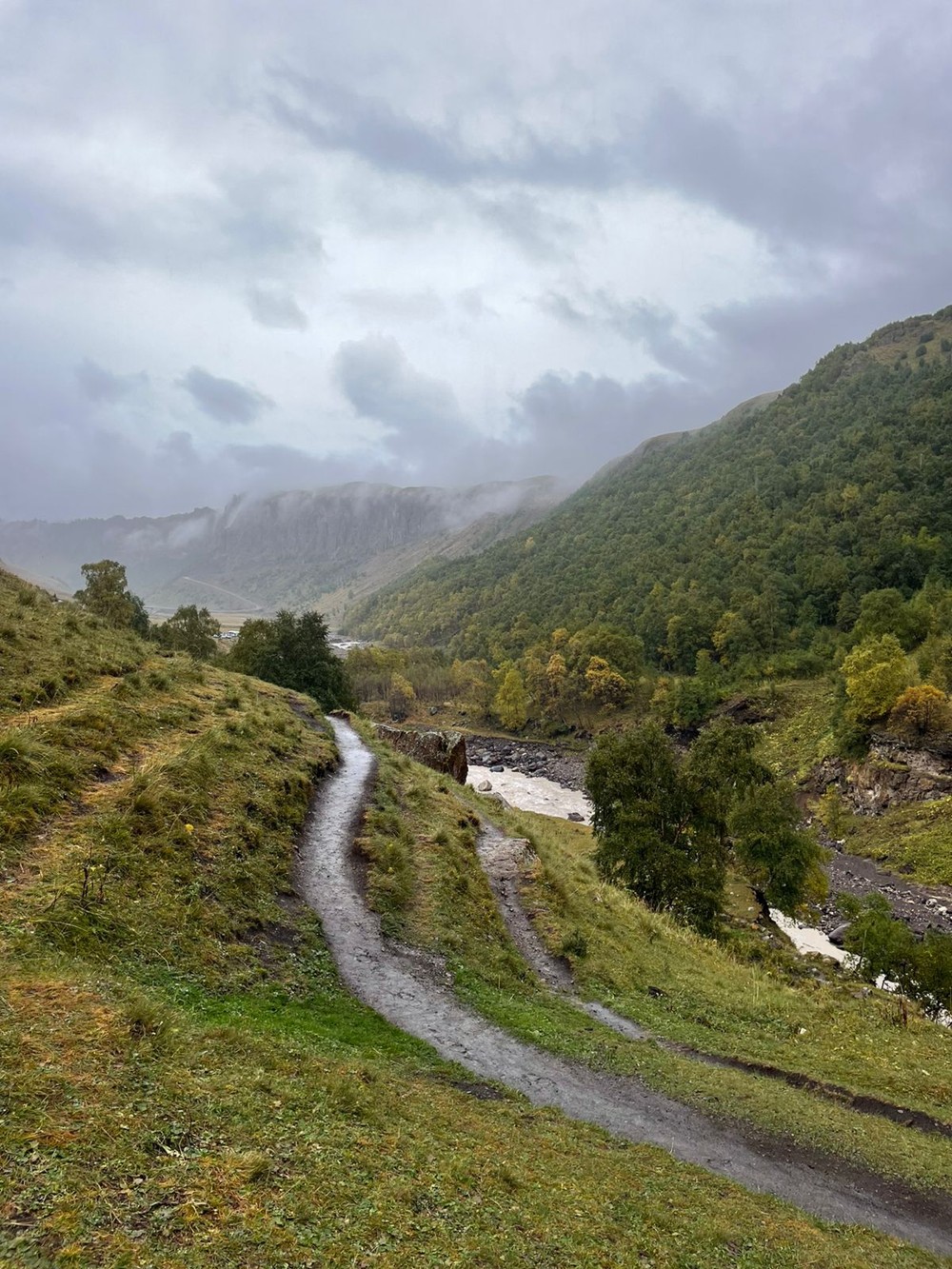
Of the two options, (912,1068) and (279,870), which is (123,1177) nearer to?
(279,870)

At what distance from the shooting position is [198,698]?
2667 centimetres

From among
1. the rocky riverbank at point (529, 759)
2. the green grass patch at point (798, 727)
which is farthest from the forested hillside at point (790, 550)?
the rocky riverbank at point (529, 759)

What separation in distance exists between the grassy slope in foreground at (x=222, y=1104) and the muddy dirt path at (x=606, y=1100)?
3.05 feet

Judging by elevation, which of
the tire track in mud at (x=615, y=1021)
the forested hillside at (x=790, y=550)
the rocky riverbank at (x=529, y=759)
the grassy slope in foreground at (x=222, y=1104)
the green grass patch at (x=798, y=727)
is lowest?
the rocky riverbank at (x=529, y=759)

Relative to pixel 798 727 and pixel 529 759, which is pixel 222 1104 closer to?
pixel 798 727

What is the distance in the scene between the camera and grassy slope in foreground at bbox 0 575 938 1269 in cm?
546

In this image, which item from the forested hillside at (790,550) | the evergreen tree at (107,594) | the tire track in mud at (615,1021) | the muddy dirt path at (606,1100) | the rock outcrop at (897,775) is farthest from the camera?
the forested hillside at (790,550)

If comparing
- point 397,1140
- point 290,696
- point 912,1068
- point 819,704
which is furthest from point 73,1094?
point 819,704

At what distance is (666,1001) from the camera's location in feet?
65.1

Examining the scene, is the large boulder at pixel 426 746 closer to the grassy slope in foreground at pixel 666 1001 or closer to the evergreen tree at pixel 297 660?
the evergreen tree at pixel 297 660

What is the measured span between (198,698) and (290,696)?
14.2 m

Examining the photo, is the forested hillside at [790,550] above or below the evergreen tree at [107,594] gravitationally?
above

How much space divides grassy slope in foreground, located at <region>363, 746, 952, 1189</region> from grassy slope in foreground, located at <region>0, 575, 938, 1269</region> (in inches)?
133

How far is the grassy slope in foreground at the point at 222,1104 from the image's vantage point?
5.46 meters
